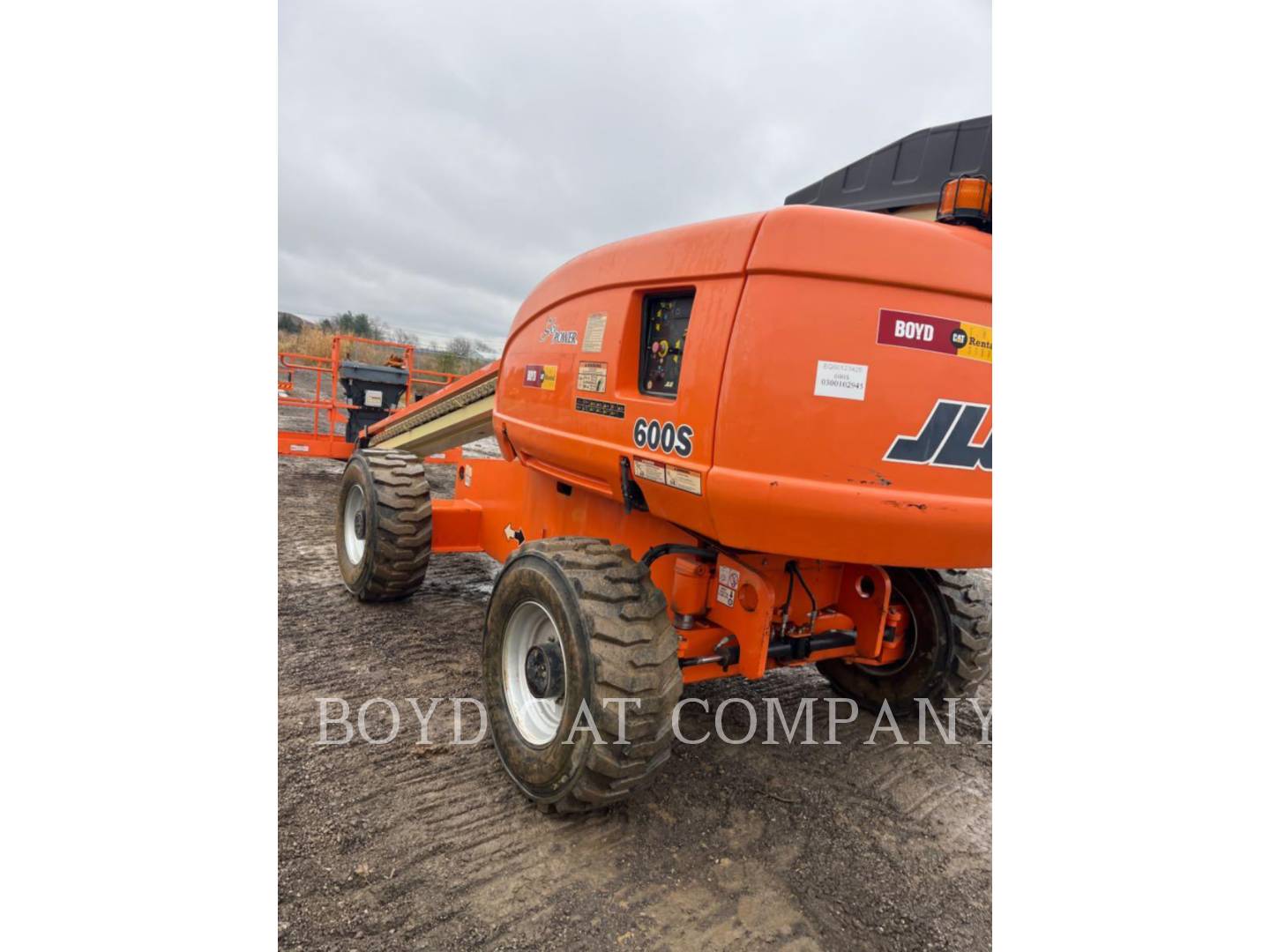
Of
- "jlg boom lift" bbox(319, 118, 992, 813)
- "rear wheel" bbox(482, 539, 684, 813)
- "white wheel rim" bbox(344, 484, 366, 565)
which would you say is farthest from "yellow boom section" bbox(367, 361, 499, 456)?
"rear wheel" bbox(482, 539, 684, 813)

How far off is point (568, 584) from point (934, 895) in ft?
5.40

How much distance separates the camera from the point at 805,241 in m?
1.90

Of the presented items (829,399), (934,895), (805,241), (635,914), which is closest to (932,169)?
(805,241)

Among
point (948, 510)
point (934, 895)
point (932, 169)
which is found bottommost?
point (934, 895)

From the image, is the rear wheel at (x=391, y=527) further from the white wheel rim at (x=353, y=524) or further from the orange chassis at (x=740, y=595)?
the orange chassis at (x=740, y=595)

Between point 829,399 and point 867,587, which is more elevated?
point 829,399

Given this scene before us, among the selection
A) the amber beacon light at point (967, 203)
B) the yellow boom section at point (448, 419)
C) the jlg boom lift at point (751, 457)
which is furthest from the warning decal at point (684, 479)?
the yellow boom section at point (448, 419)

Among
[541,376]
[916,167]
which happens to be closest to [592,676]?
[541,376]

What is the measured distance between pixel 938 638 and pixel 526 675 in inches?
77.5

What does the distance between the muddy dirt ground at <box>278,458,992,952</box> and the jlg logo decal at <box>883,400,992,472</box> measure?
1.50 m

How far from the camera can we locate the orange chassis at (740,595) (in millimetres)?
2545

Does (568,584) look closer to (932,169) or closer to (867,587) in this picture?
(867,587)

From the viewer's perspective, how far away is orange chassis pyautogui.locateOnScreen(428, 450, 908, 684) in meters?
2.54

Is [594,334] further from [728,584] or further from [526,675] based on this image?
[526,675]
